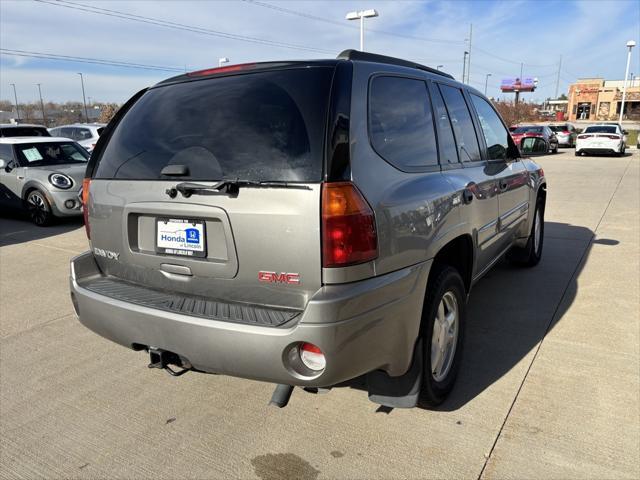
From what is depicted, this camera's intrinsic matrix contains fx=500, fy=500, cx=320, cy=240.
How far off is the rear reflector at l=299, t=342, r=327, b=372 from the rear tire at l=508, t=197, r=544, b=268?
376 centimetres

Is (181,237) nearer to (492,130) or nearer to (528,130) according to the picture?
(492,130)

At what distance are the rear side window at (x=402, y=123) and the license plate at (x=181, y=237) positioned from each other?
0.93 m

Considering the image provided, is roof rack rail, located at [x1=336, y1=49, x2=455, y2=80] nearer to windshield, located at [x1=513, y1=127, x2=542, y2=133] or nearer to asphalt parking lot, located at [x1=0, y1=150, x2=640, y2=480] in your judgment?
asphalt parking lot, located at [x1=0, y1=150, x2=640, y2=480]

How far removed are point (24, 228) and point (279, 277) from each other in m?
7.81

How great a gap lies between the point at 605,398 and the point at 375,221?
1.93m

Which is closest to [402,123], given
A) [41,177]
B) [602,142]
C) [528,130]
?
[41,177]

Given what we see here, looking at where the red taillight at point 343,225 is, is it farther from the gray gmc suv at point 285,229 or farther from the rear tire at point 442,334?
the rear tire at point 442,334

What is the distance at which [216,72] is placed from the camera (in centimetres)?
267

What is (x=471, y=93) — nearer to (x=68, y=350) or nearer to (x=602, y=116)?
(x=68, y=350)

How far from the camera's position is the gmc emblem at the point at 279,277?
215 centimetres

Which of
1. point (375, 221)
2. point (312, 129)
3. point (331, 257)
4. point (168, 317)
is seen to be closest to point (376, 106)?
point (312, 129)

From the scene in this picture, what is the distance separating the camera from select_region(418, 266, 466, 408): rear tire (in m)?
2.61

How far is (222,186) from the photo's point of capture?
2.23 metres

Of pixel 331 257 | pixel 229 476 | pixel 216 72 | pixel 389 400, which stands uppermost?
pixel 216 72
